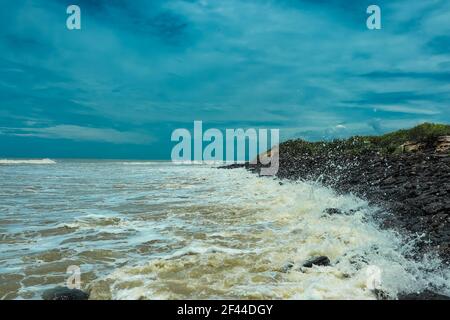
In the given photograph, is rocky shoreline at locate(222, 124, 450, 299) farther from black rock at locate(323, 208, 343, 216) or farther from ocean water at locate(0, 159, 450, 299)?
ocean water at locate(0, 159, 450, 299)

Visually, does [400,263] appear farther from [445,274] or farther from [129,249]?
[129,249]

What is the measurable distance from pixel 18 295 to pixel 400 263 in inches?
271

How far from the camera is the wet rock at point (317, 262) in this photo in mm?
7547

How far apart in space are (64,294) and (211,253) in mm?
3421

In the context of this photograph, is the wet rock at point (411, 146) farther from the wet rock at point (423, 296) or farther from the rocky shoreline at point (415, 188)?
the wet rock at point (423, 296)

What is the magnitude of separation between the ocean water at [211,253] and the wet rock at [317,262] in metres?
0.14

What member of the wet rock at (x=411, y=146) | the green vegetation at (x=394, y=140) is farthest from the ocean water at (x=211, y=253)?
the green vegetation at (x=394, y=140)

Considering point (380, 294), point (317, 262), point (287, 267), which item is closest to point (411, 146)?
point (317, 262)

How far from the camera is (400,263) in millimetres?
7453

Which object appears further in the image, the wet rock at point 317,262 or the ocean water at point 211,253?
the wet rock at point 317,262

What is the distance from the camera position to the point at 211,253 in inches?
346

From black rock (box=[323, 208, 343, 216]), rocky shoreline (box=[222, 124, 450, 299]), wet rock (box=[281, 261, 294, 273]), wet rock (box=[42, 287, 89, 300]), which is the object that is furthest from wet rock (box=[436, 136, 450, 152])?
wet rock (box=[42, 287, 89, 300])

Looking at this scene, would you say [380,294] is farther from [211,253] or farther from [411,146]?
[411,146]
